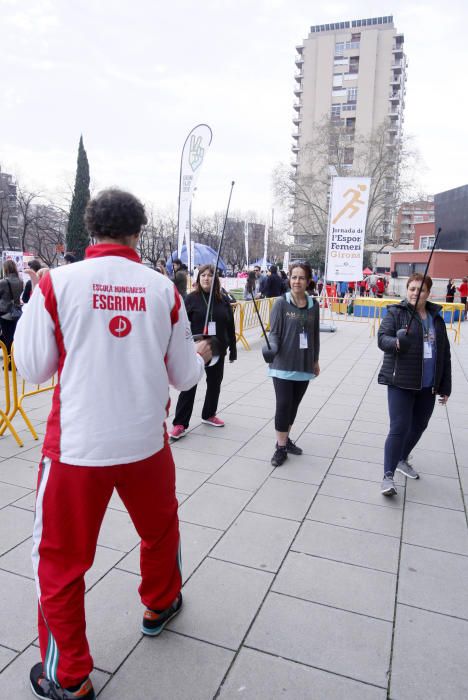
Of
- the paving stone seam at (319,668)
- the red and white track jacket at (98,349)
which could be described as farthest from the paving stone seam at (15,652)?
the red and white track jacket at (98,349)

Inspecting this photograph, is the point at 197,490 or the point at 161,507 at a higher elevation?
the point at 161,507

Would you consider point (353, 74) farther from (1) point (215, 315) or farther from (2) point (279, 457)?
(2) point (279, 457)

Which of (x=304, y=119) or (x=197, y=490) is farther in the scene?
(x=304, y=119)

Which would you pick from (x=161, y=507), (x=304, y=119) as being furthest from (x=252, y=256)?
(x=161, y=507)

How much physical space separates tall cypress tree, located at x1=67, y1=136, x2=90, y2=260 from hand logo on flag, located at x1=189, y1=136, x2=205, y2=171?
28504 mm

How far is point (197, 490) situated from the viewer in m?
3.94

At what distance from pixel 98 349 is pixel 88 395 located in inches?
6.7

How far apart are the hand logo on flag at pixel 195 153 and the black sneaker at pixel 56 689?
934cm

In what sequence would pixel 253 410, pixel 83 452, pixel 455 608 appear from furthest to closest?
pixel 253 410, pixel 455 608, pixel 83 452

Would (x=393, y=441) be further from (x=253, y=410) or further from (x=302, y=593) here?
(x=253, y=410)

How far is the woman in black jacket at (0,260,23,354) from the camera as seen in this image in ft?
26.7

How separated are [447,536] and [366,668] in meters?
1.48

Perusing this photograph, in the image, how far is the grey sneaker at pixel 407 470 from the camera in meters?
4.36

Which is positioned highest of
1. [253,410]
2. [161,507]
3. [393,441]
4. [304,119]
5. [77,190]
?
[304,119]
